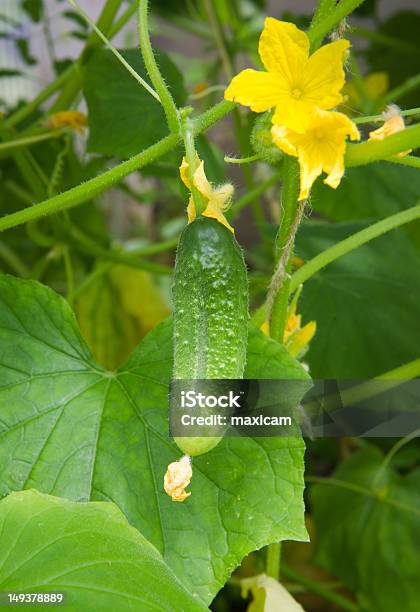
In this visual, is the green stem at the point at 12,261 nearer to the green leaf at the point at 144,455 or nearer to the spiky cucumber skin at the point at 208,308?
the green leaf at the point at 144,455

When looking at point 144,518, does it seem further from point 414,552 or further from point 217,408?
point 414,552

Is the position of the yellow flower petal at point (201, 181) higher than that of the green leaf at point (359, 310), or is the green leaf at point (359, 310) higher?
the green leaf at point (359, 310)

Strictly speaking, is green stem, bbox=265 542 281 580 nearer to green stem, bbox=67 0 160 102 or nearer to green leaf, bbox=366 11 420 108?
green stem, bbox=67 0 160 102

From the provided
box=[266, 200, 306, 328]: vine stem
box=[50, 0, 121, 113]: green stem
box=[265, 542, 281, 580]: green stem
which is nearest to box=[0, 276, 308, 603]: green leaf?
box=[266, 200, 306, 328]: vine stem

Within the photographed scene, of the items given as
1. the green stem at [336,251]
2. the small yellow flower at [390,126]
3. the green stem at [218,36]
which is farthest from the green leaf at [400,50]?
the small yellow flower at [390,126]

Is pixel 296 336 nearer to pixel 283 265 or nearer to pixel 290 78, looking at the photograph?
pixel 283 265

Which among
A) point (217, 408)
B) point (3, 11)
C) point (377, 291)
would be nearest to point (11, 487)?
point (217, 408)
